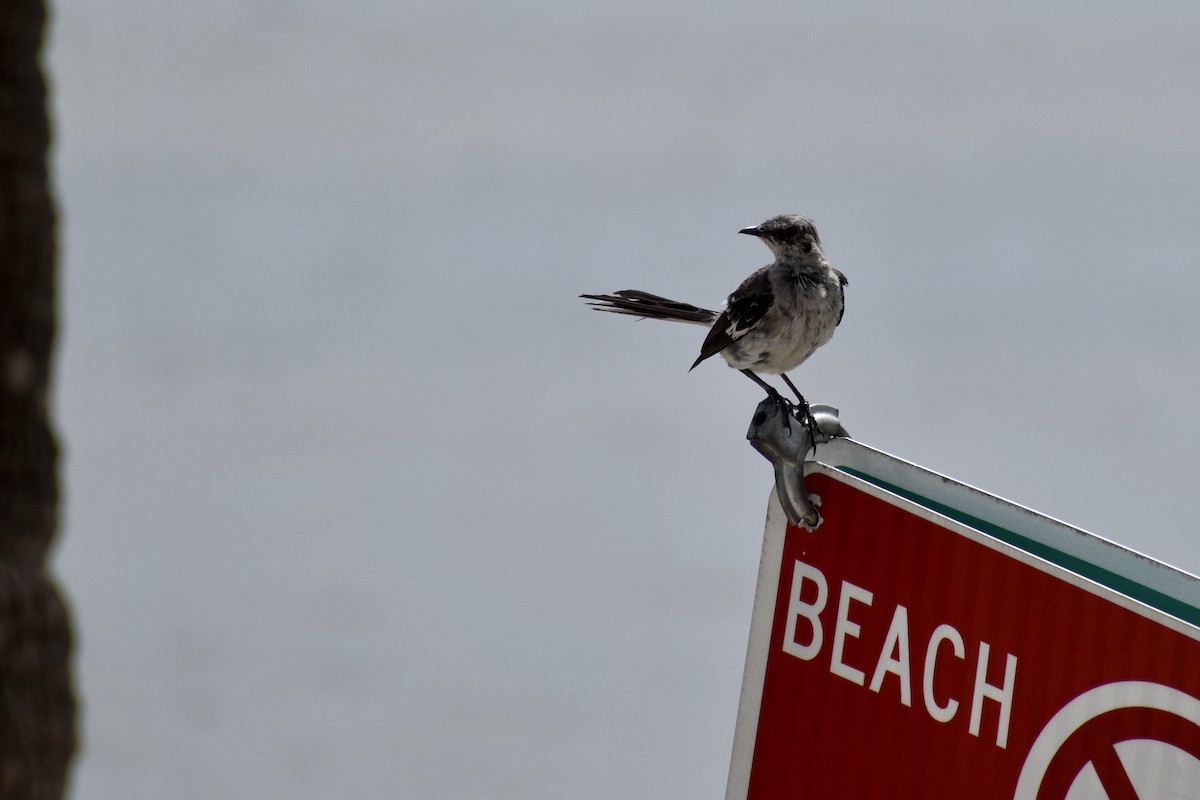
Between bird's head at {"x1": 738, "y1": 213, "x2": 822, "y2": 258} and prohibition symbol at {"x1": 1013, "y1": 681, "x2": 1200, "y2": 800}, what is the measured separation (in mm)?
3326

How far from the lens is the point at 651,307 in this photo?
5.62 m

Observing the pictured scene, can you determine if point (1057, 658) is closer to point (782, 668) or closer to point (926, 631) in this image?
point (926, 631)

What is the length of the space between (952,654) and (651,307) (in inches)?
138

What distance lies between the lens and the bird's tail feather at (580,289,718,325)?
554 cm

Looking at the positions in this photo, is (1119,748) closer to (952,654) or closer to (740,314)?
(952,654)

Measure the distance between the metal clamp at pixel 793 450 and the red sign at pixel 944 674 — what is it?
31mm

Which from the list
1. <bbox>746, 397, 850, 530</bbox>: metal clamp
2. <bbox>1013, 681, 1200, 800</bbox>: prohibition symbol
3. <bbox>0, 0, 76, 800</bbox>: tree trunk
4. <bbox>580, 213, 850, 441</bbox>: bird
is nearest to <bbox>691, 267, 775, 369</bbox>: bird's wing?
<bbox>580, 213, 850, 441</bbox>: bird

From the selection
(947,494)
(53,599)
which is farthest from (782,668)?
(53,599)

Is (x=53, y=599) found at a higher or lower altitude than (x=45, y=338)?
lower

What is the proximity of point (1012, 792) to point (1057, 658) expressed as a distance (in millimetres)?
209

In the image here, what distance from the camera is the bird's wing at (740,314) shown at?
5.02 meters

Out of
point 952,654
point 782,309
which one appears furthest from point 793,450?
point 782,309

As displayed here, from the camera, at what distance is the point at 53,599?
1273 mm

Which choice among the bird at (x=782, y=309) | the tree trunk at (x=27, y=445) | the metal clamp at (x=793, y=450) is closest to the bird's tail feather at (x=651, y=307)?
the bird at (x=782, y=309)
